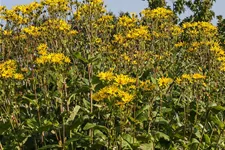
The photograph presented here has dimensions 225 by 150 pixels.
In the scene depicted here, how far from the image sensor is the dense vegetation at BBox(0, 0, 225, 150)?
5.27 meters

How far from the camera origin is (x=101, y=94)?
15.0ft

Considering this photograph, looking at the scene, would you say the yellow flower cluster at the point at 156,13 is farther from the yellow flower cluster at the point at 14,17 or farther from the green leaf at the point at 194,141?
the green leaf at the point at 194,141

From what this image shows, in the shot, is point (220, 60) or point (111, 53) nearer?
point (220, 60)

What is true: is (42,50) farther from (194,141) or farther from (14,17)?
(194,141)

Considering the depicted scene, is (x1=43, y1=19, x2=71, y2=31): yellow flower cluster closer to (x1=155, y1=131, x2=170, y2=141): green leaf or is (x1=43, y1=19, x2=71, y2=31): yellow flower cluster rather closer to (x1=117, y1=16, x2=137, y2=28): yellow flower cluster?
(x1=117, y1=16, x2=137, y2=28): yellow flower cluster

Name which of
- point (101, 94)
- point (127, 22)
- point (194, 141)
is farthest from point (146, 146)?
point (127, 22)

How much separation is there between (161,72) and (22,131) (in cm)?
280

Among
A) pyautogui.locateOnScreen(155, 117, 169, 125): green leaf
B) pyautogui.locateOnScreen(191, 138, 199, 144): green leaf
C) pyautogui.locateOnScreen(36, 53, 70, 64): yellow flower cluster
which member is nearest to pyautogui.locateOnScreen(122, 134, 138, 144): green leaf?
pyautogui.locateOnScreen(155, 117, 169, 125): green leaf

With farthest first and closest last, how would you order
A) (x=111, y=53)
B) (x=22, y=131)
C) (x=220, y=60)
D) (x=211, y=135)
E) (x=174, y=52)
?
(x=174, y=52) → (x=111, y=53) → (x=220, y=60) → (x=211, y=135) → (x=22, y=131)

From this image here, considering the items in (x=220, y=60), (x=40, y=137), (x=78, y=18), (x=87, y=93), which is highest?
(x=78, y=18)

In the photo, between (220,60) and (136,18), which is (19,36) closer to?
(136,18)

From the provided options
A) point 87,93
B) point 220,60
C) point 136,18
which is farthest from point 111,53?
point 220,60

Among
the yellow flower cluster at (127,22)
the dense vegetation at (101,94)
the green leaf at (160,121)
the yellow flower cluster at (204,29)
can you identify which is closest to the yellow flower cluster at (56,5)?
the dense vegetation at (101,94)

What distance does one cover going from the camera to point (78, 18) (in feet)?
24.8
